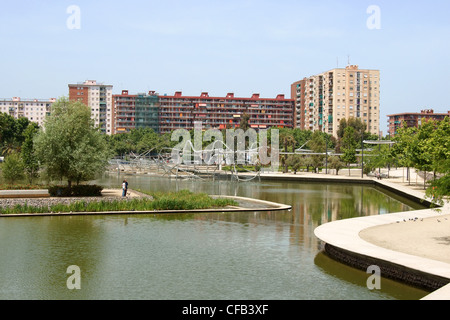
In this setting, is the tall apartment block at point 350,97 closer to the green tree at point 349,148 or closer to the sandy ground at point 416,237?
the green tree at point 349,148

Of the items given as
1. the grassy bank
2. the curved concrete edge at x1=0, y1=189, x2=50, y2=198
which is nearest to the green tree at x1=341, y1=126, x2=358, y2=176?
the grassy bank

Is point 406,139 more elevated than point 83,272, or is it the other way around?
point 406,139

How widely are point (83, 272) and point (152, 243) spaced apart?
17.2 ft

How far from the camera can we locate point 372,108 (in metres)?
166

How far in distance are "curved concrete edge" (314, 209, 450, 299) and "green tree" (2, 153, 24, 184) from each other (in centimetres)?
3182

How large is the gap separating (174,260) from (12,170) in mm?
31097

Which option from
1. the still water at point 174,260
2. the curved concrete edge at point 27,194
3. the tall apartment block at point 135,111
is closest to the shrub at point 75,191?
the curved concrete edge at point 27,194

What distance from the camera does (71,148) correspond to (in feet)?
127

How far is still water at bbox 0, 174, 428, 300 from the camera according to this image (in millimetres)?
15297

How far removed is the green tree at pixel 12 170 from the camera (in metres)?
44.6

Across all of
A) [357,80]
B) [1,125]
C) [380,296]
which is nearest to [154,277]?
[380,296]

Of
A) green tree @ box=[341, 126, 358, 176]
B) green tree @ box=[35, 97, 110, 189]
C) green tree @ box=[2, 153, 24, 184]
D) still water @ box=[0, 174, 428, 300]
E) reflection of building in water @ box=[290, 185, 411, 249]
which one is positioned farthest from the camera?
green tree @ box=[341, 126, 358, 176]

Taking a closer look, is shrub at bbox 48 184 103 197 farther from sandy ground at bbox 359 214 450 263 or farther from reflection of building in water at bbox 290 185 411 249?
sandy ground at bbox 359 214 450 263

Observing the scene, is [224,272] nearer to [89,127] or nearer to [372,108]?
[89,127]
